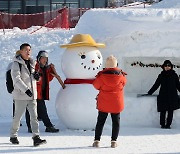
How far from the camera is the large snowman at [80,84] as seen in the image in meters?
7.89

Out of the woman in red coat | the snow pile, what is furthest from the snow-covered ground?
the snow pile

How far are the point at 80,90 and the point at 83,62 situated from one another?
1.39ft

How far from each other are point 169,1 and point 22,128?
4.73m

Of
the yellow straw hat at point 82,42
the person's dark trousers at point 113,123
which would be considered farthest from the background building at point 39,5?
the person's dark trousers at point 113,123

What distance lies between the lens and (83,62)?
25.9ft

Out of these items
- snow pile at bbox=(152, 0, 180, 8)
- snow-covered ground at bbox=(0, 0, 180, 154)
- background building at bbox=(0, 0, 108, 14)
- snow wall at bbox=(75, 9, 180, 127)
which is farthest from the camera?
background building at bbox=(0, 0, 108, 14)

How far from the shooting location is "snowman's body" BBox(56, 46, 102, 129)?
789cm

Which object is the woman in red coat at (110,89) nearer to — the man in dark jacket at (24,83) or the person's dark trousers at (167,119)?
the man in dark jacket at (24,83)

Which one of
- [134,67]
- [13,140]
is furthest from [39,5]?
[13,140]

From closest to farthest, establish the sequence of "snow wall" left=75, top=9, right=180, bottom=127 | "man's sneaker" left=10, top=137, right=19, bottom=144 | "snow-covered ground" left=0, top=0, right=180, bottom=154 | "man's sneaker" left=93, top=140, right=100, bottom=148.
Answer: "man's sneaker" left=93, top=140, right=100, bottom=148
"man's sneaker" left=10, top=137, right=19, bottom=144
"snow-covered ground" left=0, top=0, right=180, bottom=154
"snow wall" left=75, top=9, right=180, bottom=127

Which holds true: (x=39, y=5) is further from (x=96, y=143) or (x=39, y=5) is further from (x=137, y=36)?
(x=96, y=143)

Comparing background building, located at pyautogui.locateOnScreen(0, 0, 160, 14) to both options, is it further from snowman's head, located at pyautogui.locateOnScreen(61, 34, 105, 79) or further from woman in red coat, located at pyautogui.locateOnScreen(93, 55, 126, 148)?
woman in red coat, located at pyautogui.locateOnScreen(93, 55, 126, 148)

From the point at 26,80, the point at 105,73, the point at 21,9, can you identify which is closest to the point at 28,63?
the point at 26,80

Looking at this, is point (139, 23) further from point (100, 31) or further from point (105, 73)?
point (105, 73)
